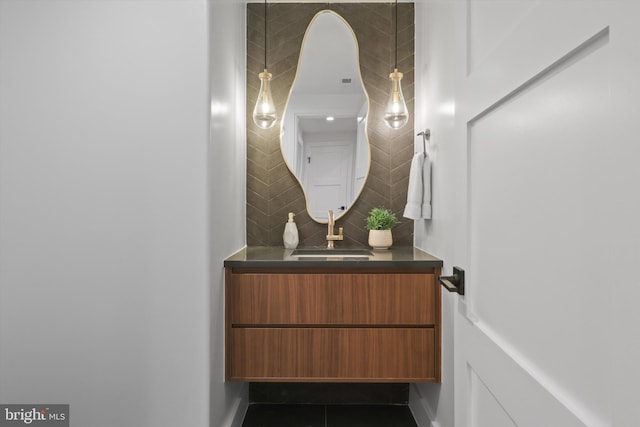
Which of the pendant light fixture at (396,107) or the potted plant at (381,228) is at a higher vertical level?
the pendant light fixture at (396,107)

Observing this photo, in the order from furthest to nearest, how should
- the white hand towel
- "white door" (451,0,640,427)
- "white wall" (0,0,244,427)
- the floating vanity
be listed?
the white hand towel < the floating vanity < "white wall" (0,0,244,427) < "white door" (451,0,640,427)

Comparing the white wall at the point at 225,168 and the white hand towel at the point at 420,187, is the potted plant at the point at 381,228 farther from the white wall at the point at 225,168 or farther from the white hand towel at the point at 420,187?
the white wall at the point at 225,168

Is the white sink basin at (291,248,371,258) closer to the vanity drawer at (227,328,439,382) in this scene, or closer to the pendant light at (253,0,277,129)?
the vanity drawer at (227,328,439,382)

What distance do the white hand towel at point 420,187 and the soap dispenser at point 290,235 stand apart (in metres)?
0.65

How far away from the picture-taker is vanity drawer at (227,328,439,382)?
1587 mm

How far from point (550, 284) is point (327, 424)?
1.59 metres

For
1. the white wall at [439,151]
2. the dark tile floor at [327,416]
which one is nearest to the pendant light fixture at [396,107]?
the white wall at [439,151]

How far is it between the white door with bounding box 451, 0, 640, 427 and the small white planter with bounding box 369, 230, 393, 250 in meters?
1.01

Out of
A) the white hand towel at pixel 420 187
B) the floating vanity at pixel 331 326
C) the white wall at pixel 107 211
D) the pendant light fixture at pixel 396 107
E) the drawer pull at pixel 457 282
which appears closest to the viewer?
the drawer pull at pixel 457 282

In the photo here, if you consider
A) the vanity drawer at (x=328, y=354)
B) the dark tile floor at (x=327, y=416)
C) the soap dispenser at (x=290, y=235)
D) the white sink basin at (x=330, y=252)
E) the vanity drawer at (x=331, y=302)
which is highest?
the soap dispenser at (x=290, y=235)

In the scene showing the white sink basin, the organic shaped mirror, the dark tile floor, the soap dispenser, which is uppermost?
the organic shaped mirror

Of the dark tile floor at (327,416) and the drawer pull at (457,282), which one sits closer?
the drawer pull at (457,282)

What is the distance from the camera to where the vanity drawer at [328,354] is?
1587mm

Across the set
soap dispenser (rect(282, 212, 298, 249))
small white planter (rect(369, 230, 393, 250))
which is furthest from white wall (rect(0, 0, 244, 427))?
small white planter (rect(369, 230, 393, 250))
